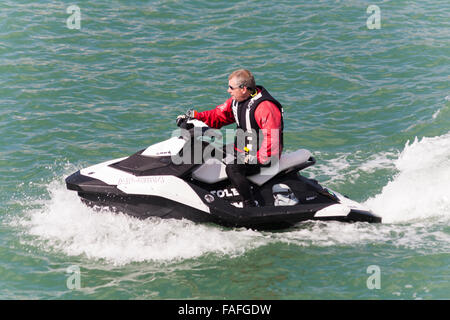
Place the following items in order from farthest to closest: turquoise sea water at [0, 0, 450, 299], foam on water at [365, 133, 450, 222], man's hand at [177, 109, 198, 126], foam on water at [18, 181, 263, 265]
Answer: foam on water at [365, 133, 450, 222]
man's hand at [177, 109, 198, 126]
foam on water at [18, 181, 263, 265]
turquoise sea water at [0, 0, 450, 299]

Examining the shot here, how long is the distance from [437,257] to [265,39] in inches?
324

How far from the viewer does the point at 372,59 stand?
1397cm

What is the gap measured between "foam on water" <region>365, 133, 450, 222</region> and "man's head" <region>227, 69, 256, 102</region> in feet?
8.11

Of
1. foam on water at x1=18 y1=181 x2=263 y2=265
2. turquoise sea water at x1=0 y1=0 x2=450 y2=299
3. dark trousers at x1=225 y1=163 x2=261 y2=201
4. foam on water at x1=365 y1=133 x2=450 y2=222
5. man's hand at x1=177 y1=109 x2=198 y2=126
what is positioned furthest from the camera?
foam on water at x1=365 y1=133 x2=450 y2=222

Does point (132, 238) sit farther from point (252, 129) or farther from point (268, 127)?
point (268, 127)

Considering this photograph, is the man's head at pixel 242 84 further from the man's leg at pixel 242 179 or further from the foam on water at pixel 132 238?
the foam on water at pixel 132 238

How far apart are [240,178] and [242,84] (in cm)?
106

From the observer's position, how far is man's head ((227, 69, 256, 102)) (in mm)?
7691

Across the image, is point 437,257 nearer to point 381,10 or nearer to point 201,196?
point 201,196

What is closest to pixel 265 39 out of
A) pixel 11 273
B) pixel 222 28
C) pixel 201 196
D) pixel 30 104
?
pixel 222 28

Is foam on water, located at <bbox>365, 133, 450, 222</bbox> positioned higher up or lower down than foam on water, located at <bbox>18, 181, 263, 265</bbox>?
higher up

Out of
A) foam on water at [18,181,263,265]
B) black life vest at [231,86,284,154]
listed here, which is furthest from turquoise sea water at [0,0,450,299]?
black life vest at [231,86,284,154]

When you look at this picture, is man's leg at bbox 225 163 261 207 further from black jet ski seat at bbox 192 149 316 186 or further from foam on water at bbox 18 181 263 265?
foam on water at bbox 18 181 263 265

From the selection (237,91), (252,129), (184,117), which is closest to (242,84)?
(237,91)
